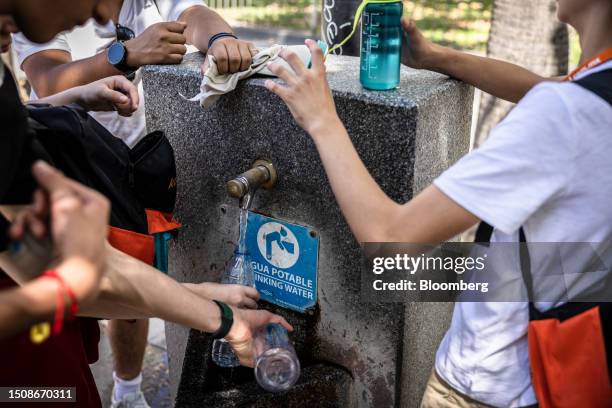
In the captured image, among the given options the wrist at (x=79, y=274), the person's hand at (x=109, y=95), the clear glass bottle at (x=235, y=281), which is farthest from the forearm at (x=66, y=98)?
the wrist at (x=79, y=274)

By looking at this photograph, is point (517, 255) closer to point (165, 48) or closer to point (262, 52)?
point (262, 52)

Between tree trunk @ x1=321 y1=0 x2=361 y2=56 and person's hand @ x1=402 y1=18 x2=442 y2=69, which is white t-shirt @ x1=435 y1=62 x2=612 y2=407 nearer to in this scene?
person's hand @ x1=402 y1=18 x2=442 y2=69

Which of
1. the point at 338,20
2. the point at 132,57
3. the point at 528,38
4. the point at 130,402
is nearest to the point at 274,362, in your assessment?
the point at 132,57

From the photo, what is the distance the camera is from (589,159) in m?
1.44

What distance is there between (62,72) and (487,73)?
6.25ft

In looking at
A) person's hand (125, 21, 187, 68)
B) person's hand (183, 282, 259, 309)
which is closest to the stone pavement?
person's hand (183, 282, 259, 309)

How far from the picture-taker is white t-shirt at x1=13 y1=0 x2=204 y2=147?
10.3ft

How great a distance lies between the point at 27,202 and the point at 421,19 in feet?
47.8

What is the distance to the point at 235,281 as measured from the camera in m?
2.53

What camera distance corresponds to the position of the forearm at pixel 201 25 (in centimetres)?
269

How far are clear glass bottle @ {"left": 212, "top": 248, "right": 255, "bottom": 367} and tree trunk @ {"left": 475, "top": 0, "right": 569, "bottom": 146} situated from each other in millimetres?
3141

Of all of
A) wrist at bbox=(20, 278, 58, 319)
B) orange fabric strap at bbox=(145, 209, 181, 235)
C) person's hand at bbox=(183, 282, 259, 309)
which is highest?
wrist at bbox=(20, 278, 58, 319)

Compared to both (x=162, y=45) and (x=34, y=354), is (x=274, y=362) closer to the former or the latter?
(x=34, y=354)

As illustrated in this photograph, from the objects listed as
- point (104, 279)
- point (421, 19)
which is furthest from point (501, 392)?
point (421, 19)
